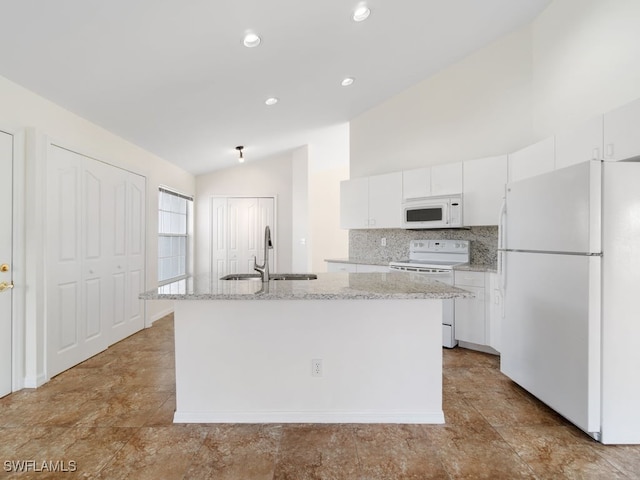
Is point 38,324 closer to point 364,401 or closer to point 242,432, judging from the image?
point 242,432

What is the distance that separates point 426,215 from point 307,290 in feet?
7.68

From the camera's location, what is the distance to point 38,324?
2.59 meters

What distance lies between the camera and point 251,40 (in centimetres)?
240

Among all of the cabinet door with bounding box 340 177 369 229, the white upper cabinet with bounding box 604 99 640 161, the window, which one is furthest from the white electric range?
the window

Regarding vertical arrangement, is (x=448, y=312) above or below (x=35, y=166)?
below

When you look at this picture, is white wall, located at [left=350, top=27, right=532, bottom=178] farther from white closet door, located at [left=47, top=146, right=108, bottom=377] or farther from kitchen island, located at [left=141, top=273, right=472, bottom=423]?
white closet door, located at [left=47, top=146, right=108, bottom=377]

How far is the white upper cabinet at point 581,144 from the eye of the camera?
2236 mm

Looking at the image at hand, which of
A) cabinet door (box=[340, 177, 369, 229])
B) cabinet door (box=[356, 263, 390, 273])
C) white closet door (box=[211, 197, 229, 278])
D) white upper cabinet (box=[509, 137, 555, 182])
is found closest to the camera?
white upper cabinet (box=[509, 137, 555, 182])

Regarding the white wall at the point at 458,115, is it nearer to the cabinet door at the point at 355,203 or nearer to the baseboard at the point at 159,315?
the cabinet door at the point at 355,203

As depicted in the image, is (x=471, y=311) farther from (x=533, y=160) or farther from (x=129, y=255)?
(x=129, y=255)

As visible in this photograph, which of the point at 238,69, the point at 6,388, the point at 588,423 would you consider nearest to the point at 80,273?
the point at 6,388

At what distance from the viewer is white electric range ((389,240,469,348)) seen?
137 inches

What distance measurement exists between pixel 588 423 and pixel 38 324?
382cm

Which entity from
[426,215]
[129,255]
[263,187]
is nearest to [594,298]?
[426,215]
